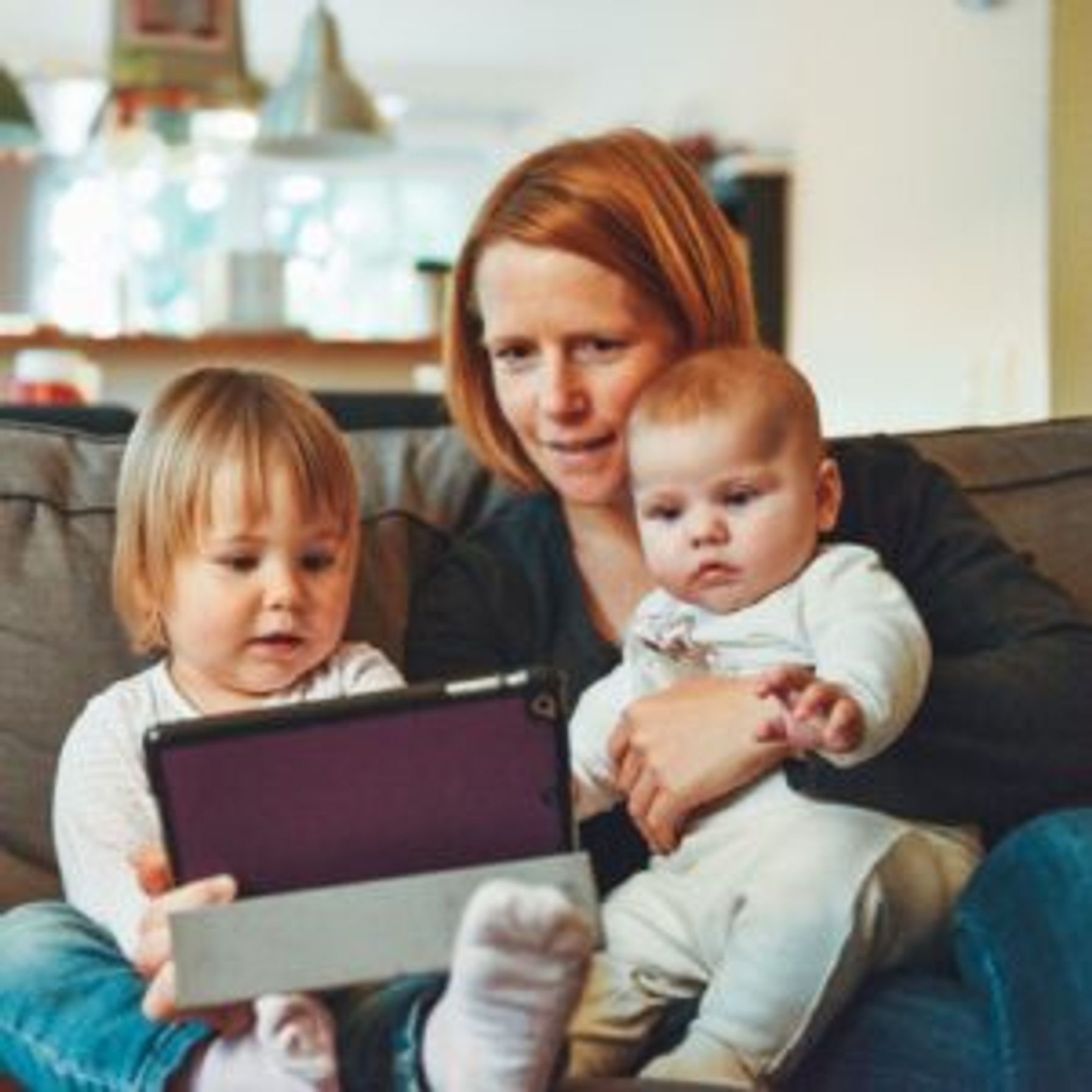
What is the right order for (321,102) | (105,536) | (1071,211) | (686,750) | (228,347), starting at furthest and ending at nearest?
(321,102) < (228,347) < (1071,211) < (105,536) < (686,750)

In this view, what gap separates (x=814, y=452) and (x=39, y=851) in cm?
69

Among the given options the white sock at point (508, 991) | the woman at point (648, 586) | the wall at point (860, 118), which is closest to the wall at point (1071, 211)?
the wall at point (860, 118)

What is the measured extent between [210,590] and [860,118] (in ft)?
13.0

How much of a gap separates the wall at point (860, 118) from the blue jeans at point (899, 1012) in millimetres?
2737

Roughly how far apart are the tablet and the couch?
51 cm

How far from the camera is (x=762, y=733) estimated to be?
47.9 inches

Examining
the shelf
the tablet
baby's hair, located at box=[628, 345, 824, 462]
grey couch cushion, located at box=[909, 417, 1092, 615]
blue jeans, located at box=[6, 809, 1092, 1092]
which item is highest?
the shelf

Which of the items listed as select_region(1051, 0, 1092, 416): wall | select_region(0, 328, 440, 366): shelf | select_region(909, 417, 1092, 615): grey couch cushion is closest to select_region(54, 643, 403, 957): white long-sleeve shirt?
select_region(909, 417, 1092, 615): grey couch cushion

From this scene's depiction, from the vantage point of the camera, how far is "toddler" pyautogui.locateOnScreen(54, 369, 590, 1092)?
128 cm

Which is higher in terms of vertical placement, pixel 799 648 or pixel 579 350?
pixel 579 350

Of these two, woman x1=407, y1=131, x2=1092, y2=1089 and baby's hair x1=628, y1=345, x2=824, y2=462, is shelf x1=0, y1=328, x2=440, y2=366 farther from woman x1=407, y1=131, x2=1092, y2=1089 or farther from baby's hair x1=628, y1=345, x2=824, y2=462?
baby's hair x1=628, y1=345, x2=824, y2=462

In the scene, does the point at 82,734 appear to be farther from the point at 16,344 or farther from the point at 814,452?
the point at 16,344

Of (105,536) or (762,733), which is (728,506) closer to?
(762,733)

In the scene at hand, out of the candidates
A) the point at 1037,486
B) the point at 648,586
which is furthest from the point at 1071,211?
the point at 648,586
